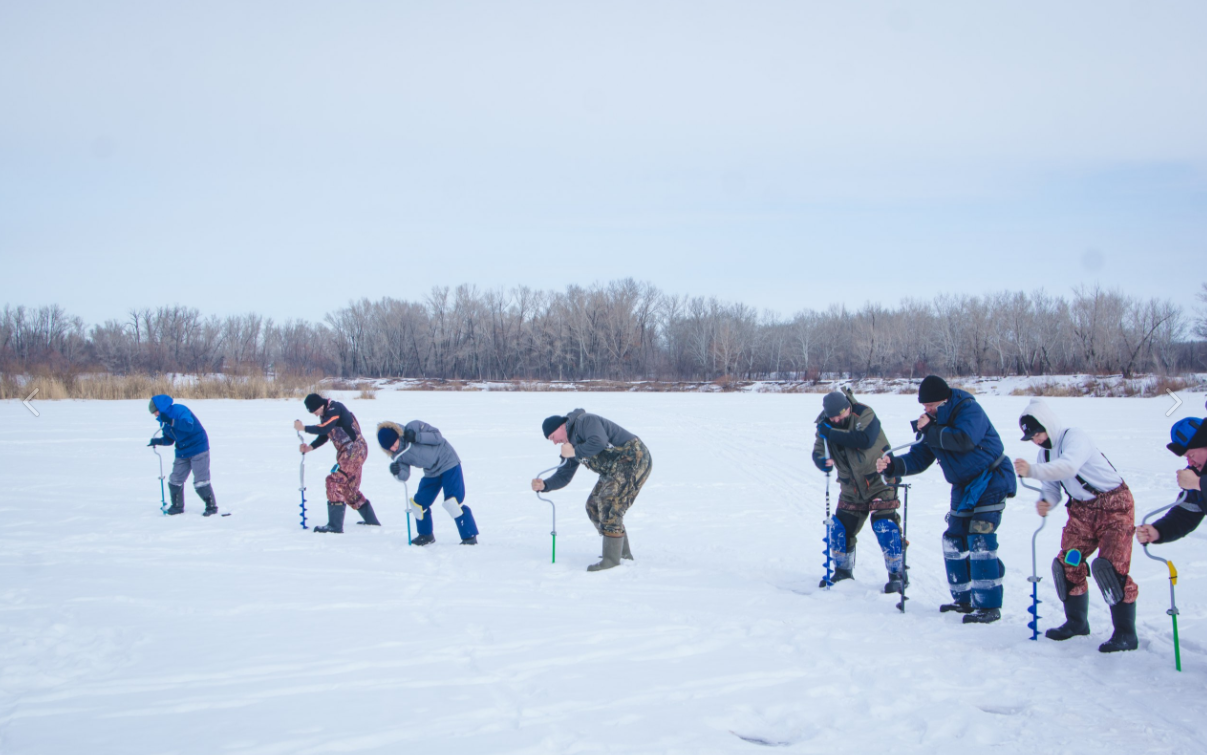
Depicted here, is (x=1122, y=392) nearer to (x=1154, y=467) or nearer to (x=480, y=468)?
(x=1154, y=467)

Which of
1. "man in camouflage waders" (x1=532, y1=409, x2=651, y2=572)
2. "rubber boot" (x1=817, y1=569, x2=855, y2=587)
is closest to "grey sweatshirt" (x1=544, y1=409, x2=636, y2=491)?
"man in camouflage waders" (x1=532, y1=409, x2=651, y2=572)

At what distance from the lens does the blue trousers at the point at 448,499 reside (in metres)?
7.55

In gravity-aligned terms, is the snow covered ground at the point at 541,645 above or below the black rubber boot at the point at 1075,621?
below

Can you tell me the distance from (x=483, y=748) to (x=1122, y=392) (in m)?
37.2

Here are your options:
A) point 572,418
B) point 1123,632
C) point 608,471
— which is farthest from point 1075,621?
point 572,418

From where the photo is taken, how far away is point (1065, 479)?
4.43 meters

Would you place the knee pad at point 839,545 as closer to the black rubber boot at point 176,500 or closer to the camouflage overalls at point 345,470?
the camouflage overalls at point 345,470

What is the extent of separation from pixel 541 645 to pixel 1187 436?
13.4ft

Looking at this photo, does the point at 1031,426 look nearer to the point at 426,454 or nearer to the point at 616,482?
the point at 616,482

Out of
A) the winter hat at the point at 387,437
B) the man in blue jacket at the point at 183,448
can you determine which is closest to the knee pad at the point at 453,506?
the winter hat at the point at 387,437

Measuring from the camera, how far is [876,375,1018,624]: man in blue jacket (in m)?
4.90

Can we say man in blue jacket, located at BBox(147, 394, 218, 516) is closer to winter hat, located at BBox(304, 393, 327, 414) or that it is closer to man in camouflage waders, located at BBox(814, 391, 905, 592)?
winter hat, located at BBox(304, 393, 327, 414)

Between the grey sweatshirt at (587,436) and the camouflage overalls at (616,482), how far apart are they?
0.12 m

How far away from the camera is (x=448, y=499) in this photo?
296 inches
